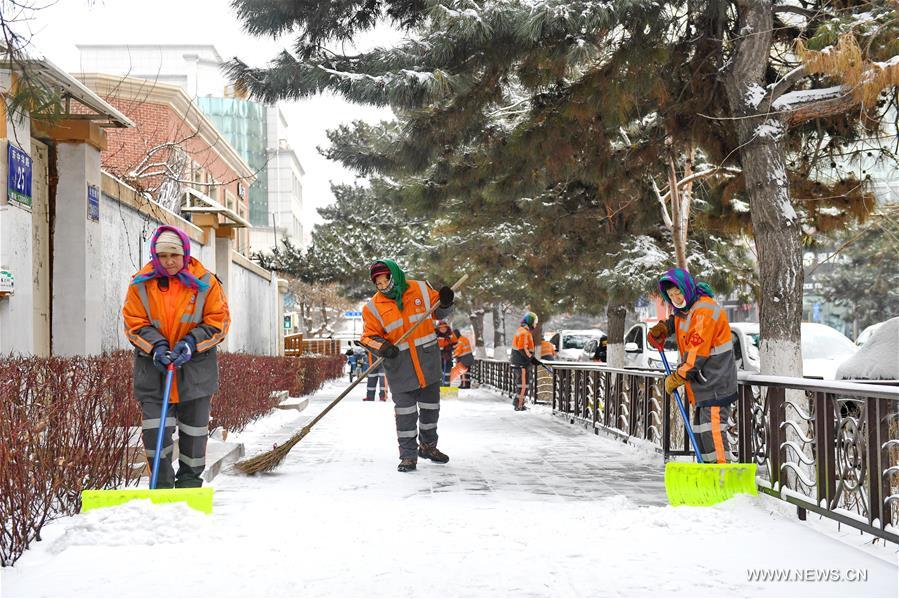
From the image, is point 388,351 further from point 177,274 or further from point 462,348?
point 462,348

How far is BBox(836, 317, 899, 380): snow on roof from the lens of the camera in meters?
10.9

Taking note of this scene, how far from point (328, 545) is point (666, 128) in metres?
7.13

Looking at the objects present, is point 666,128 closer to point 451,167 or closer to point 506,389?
point 451,167

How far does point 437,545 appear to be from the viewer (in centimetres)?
546

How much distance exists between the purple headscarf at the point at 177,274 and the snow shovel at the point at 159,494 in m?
0.59

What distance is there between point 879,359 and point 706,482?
531 cm

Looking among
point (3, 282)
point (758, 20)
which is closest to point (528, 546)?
point (3, 282)

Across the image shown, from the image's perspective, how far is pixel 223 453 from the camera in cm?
877

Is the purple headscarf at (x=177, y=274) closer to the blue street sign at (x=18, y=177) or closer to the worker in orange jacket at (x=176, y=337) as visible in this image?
the worker in orange jacket at (x=176, y=337)

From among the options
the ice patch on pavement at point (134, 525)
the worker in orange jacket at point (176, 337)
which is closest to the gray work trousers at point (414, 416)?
the worker in orange jacket at point (176, 337)

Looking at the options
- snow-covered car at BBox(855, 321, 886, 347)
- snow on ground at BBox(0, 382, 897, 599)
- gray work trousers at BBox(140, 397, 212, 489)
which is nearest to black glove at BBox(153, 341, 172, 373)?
gray work trousers at BBox(140, 397, 212, 489)

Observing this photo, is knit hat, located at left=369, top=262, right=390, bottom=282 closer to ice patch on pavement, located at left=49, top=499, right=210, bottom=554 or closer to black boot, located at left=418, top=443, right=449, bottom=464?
black boot, located at left=418, top=443, right=449, bottom=464

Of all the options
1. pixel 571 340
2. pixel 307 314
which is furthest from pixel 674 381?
pixel 307 314

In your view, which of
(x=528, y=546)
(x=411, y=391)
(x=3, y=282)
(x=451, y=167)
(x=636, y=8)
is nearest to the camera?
(x=528, y=546)
